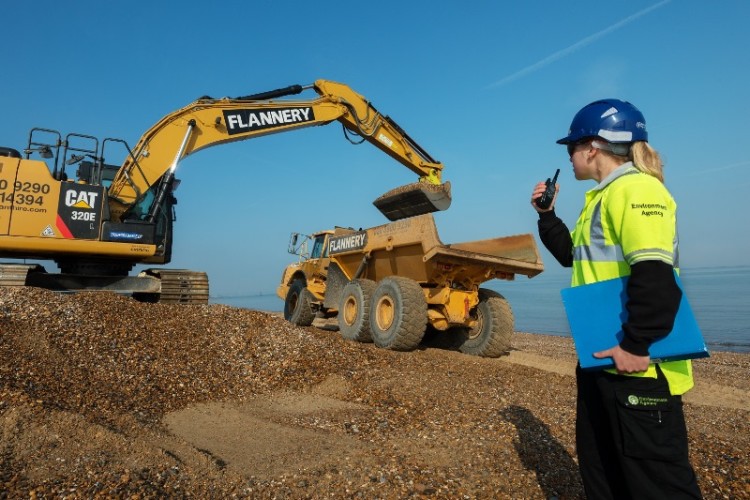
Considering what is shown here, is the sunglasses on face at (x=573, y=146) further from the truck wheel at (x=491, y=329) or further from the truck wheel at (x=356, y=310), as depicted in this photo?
the truck wheel at (x=356, y=310)

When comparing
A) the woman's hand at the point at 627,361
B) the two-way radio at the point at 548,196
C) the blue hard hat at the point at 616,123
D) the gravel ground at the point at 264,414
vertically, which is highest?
the blue hard hat at the point at 616,123

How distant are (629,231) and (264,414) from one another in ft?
13.7

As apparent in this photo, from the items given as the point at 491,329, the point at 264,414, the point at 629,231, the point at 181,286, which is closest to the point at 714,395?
the point at 491,329

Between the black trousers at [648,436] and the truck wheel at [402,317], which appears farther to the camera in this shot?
the truck wheel at [402,317]

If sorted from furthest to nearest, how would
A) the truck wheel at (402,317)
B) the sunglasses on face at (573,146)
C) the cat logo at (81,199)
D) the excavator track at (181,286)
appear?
the excavator track at (181,286), the cat logo at (81,199), the truck wheel at (402,317), the sunglasses on face at (573,146)

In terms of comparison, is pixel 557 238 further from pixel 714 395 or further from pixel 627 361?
pixel 714 395

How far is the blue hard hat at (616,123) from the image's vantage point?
7.29 feet

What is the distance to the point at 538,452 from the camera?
3893 millimetres

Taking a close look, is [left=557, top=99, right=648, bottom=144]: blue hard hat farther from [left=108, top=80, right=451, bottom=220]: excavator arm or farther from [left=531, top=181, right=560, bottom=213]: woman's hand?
[left=108, top=80, right=451, bottom=220]: excavator arm

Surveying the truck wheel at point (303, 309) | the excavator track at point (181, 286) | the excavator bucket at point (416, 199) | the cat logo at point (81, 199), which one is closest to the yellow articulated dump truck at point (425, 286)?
the excavator bucket at point (416, 199)

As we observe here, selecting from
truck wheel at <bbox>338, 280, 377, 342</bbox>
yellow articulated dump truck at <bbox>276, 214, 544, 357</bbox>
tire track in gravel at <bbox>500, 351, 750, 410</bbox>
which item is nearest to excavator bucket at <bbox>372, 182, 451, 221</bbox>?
yellow articulated dump truck at <bbox>276, 214, 544, 357</bbox>

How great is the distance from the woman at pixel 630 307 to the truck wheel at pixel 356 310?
7.33 meters

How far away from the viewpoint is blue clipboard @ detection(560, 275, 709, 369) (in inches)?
75.9

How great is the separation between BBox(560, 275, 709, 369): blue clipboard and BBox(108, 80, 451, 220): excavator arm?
342 inches
